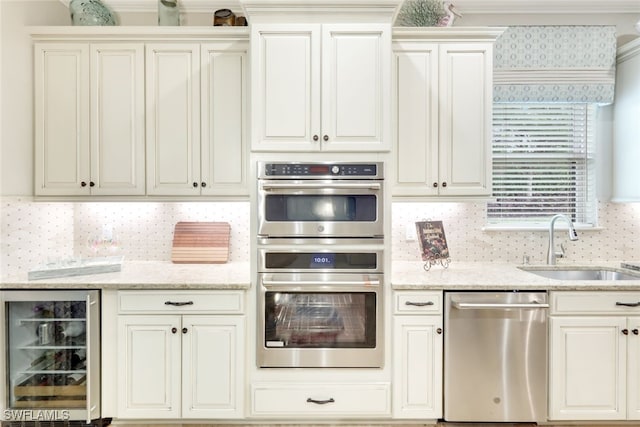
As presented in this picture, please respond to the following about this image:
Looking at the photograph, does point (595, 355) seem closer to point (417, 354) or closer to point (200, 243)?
point (417, 354)

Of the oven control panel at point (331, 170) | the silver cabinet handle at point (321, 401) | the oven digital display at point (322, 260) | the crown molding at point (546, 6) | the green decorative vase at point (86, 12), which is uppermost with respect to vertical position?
the crown molding at point (546, 6)

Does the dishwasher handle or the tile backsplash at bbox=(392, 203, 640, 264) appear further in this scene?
the tile backsplash at bbox=(392, 203, 640, 264)

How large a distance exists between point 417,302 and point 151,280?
159cm

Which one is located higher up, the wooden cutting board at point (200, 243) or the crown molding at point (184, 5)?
the crown molding at point (184, 5)

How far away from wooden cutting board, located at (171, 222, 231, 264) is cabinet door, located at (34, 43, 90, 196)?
27.0 inches

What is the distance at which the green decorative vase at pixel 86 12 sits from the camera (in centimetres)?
274

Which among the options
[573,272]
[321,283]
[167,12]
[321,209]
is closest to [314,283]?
[321,283]

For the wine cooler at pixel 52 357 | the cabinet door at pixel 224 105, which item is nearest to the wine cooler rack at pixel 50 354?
the wine cooler at pixel 52 357

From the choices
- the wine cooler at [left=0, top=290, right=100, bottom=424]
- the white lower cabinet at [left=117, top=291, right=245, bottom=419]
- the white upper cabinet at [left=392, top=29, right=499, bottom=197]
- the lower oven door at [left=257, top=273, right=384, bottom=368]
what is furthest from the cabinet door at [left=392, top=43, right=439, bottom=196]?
the wine cooler at [left=0, top=290, right=100, bottom=424]

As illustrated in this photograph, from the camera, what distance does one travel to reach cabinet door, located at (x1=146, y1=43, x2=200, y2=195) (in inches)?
105

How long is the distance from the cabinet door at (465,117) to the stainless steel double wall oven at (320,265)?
1.97ft

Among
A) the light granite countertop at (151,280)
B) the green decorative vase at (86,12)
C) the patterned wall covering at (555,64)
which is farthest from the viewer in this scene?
the patterned wall covering at (555,64)

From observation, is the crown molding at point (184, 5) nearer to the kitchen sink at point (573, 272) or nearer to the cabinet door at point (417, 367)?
the cabinet door at point (417, 367)

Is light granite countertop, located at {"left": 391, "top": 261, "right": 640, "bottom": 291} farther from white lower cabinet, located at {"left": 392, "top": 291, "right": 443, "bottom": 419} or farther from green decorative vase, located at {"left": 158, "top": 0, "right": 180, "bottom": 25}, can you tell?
green decorative vase, located at {"left": 158, "top": 0, "right": 180, "bottom": 25}
